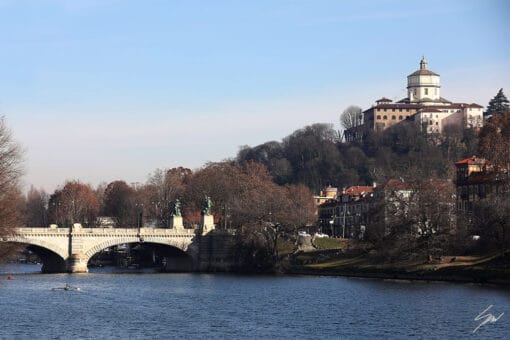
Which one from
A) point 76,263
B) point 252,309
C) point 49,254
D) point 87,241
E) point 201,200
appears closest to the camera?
point 252,309

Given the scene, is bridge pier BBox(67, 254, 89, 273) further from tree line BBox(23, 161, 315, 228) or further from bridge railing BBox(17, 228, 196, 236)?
tree line BBox(23, 161, 315, 228)

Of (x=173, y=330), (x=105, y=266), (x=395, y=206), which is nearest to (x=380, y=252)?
(x=395, y=206)

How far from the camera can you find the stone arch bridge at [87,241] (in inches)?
4633

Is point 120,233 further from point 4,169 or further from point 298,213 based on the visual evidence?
point 4,169

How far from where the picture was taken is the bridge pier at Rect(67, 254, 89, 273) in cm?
11925

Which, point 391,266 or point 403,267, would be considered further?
point 391,266

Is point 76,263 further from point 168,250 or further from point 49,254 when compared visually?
point 168,250

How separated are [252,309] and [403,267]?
1131 inches

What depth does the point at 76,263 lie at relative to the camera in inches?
4702

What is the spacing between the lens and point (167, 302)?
261 feet

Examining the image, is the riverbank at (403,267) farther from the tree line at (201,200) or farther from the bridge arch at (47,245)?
the bridge arch at (47,245)

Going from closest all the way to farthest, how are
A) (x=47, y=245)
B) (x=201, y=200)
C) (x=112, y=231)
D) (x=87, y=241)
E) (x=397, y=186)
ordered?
(x=397, y=186)
(x=47, y=245)
(x=87, y=241)
(x=112, y=231)
(x=201, y=200)

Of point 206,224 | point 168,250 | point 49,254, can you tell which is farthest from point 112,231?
point 168,250

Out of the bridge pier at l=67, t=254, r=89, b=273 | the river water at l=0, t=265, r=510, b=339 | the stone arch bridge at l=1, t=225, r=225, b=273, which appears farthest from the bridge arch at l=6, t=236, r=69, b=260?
the river water at l=0, t=265, r=510, b=339
